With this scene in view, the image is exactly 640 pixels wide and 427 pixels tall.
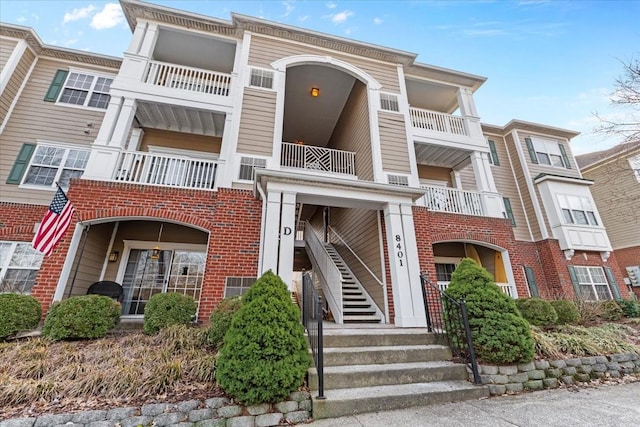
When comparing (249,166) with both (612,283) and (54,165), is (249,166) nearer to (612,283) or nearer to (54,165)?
(54,165)

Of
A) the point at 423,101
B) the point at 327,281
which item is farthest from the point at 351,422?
the point at 423,101

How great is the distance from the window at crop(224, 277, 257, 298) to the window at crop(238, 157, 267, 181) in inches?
102

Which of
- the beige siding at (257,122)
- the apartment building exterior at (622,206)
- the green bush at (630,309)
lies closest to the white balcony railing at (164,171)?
the beige siding at (257,122)

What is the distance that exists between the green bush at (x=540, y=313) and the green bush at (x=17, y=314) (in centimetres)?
1025

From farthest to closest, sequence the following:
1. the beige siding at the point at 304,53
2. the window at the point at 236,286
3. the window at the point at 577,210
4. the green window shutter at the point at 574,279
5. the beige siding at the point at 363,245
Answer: the window at the point at 577,210, the green window shutter at the point at 574,279, the beige siding at the point at 304,53, the beige siding at the point at 363,245, the window at the point at 236,286

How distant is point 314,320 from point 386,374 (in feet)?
4.30

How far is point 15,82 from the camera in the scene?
833 cm

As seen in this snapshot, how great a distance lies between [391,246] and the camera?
20.3ft

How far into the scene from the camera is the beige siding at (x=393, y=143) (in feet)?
27.3

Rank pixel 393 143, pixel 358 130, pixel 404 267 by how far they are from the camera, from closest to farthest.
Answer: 1. pixel 404 267
2. pixel 393 143
3. pixel 358 130

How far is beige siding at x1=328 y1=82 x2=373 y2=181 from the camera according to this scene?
29.1ft

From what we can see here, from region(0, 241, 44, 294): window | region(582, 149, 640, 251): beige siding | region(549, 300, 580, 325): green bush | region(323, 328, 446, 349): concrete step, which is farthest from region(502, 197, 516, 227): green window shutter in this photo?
region(0, 241, 44, 294): window

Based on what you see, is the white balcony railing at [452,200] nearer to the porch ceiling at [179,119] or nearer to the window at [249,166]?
the window at [249,166]

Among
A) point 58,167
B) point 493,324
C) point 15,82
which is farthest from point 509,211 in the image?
point 15,82
